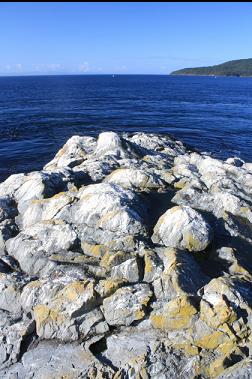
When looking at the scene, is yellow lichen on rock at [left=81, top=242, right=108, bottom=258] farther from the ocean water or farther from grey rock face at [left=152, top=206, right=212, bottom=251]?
the ocean water

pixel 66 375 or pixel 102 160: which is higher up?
pixel 102 160

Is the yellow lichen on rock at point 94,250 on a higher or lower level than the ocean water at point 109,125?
higher

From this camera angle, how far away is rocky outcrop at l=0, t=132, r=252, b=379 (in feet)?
38.6

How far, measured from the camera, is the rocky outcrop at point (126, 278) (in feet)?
38.6

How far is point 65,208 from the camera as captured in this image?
18375 millimetres

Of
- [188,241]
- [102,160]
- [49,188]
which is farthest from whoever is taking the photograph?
[102,160]

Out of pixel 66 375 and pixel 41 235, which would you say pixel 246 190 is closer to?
pixel 41 235

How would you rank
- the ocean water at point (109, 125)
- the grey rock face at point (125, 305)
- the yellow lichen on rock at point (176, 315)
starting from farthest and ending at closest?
1. the ocean water at point (109, 125)
2. the grey rock face at point (125, 305)
3. the yellow lichen on rock at point (176, 315)

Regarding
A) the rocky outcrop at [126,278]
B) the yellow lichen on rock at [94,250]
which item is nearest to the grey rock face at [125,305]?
the rocky outcrop at [126,278]

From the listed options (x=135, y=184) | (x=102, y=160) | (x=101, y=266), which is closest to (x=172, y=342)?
(x=101, y=266)

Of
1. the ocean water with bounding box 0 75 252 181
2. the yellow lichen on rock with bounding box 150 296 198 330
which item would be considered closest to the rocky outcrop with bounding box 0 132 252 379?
the yellow lichen on rock with bounding box 150 296 198 330

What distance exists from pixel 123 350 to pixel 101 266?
3.85 m

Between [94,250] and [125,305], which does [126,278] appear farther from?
[94,250]

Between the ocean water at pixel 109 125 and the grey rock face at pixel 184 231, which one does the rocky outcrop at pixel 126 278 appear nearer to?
the grey rock face at pixel 184 231
